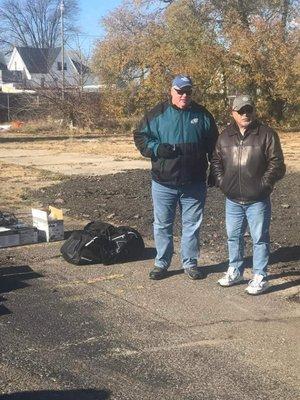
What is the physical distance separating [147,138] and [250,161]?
1098 mm

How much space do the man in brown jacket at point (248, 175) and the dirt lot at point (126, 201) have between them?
2.09 ft

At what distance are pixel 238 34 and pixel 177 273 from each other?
1217 inches

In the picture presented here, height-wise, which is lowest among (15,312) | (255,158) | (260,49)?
(15,312)

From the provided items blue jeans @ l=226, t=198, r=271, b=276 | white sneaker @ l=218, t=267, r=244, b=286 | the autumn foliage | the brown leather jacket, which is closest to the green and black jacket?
the brown leather jacket

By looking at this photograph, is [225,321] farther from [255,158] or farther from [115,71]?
[115,71]

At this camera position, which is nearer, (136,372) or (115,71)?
(136,372)

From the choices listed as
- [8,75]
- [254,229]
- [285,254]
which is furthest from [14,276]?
[8,75]

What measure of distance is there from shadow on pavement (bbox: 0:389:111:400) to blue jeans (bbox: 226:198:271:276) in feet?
8.03

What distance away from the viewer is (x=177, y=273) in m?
6.64

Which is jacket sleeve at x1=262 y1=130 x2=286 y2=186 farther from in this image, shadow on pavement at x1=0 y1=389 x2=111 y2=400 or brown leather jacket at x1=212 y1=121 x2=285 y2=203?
shadow on pavement at x1=0 y1=389 x2=111 y2=400

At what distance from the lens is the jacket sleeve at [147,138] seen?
6.10m

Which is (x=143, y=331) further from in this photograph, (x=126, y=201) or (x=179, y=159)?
(x=126, y=201)

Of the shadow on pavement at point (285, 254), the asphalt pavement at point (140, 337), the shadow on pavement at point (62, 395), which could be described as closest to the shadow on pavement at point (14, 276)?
the asphalt pavement at point (140, 337)

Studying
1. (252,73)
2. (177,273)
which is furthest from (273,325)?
(252,73)
